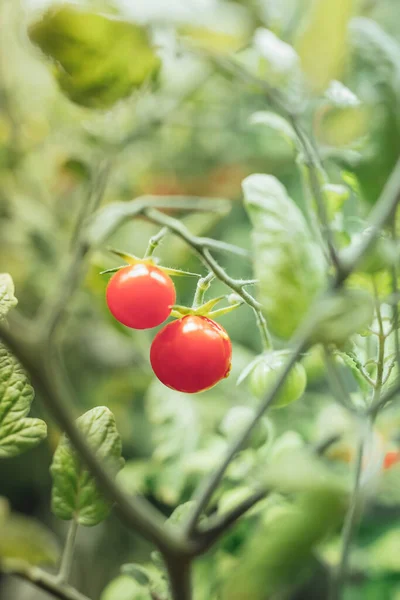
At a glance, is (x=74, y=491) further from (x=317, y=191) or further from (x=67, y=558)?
(x=317, y=191)

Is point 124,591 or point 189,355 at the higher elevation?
point 189,355

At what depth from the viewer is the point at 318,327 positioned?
0.18 meters

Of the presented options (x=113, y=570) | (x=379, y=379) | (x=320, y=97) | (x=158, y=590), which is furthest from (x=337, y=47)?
(x=113, y=570)

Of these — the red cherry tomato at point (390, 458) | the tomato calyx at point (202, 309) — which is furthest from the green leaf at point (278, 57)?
the red cherry tomato at point (390, 458)

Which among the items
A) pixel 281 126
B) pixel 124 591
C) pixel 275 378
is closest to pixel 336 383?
pixel 275 378

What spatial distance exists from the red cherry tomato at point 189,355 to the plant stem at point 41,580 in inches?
3.9

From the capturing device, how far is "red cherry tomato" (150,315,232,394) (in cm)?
24

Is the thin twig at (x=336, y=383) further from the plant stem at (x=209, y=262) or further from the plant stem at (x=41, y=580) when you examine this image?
the plant stem at (x=41, y=580)

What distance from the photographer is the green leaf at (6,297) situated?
0.22 metres

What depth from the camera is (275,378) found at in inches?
9.9

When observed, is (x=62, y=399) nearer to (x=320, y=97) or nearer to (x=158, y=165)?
(x=320, y=97)

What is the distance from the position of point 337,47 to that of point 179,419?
0.34 metres

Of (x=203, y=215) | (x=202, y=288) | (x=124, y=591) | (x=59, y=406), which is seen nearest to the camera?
(x=59, y=406)

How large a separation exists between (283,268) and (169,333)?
0.22 feet
